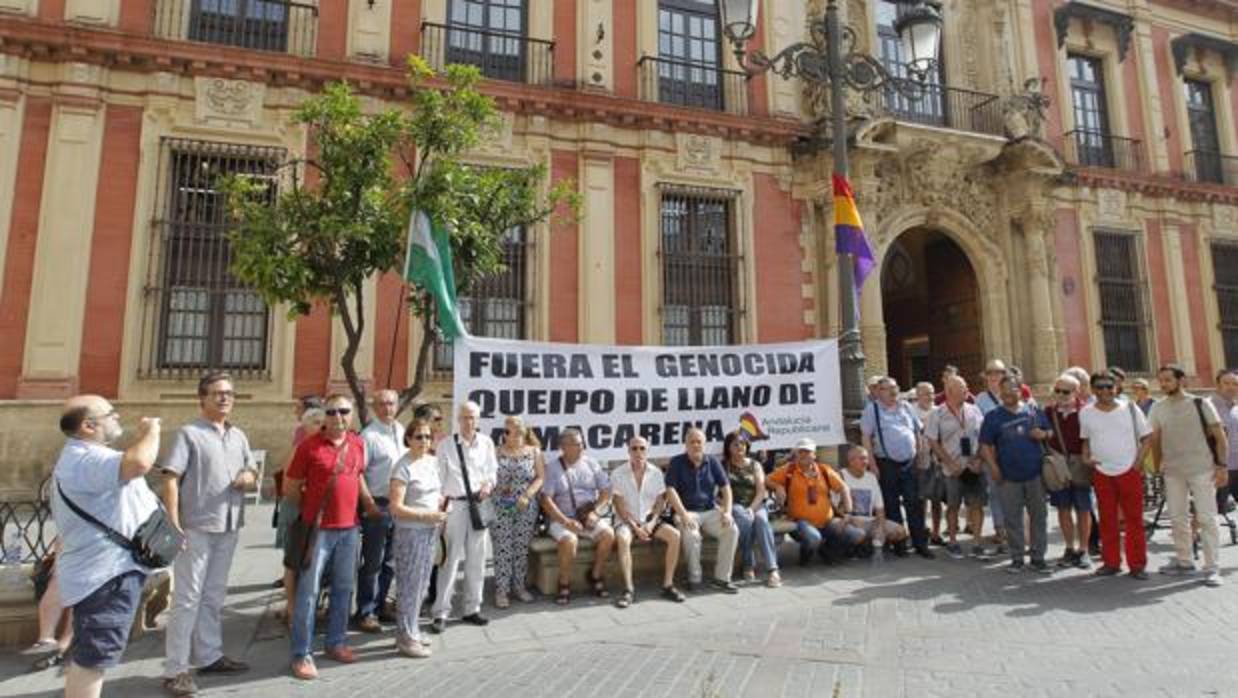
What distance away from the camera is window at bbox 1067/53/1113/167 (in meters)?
16.8

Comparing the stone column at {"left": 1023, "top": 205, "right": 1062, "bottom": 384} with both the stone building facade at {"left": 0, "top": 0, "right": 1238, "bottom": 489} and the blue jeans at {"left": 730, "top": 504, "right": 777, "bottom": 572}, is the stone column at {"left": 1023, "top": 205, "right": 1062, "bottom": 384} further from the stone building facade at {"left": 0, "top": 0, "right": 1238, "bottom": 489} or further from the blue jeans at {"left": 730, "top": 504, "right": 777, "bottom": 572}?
the blue jeans at {"left": 730, "top": 504, "right": 777, "bottom": 572}

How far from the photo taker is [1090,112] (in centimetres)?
1728

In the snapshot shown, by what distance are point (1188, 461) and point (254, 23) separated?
45.3ft

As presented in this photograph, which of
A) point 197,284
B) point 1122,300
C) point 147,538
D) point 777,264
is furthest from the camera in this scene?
point 1122,300

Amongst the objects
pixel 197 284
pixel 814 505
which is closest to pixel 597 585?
pixel 814 505

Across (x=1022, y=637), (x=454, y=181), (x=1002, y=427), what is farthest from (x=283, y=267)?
(x=1002, y=427)

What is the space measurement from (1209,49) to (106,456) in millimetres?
24825

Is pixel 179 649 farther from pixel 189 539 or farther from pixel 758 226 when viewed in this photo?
pixel 758 226

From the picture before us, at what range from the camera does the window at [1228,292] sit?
17078mm

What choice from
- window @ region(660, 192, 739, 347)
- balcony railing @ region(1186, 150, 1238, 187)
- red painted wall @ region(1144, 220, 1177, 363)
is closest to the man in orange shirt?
window @ region(660, 192, 739, 347)

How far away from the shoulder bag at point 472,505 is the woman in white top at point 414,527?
11.1 inches

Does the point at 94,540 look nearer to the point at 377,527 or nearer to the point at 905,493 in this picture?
the point at 377,527

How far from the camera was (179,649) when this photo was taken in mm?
4020

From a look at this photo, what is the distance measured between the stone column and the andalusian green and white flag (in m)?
13.5
